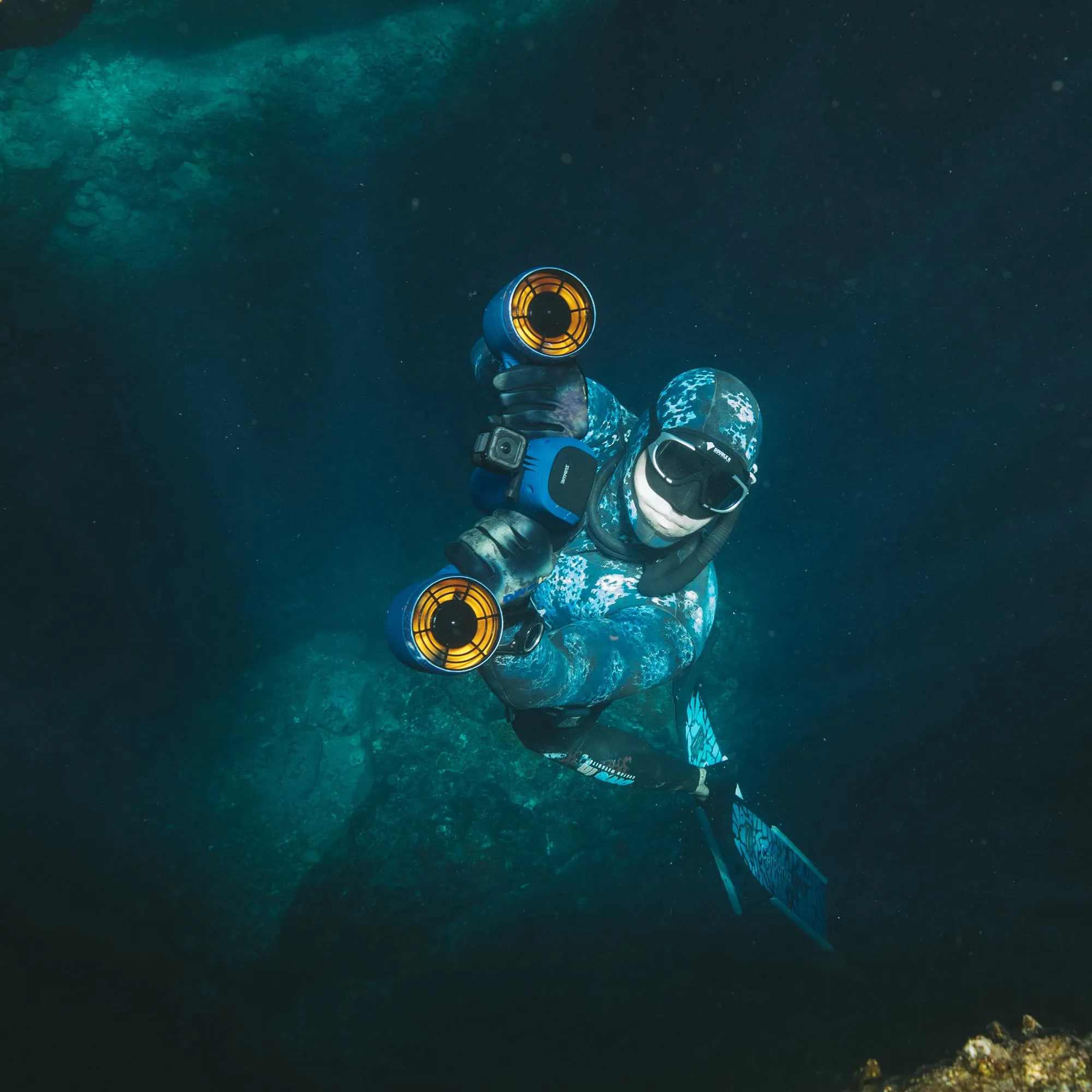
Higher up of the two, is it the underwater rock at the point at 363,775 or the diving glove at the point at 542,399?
the diving glove at the point at 542,399

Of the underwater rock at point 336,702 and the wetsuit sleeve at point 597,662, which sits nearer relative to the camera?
the wetsuit sleeve at point 597,662

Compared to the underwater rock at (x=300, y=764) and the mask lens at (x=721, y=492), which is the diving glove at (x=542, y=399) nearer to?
the mask lens at (x=721, y=492)

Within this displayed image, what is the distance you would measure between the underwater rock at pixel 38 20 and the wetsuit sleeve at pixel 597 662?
5209 millimetres

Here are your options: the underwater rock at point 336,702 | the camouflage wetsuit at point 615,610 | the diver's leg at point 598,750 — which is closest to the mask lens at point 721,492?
the camouflage wetsuit at point 615,610

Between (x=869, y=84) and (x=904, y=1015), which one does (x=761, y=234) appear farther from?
(x=904, y=1015)

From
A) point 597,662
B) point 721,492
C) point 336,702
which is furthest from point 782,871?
point 336,702

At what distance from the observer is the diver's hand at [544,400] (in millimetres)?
2184

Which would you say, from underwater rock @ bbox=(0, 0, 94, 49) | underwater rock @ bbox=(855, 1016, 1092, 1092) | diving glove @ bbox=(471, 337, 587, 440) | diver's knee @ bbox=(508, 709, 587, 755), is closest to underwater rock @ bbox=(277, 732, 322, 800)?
diver's knee @ bbox=(508, 709, 587, 755)

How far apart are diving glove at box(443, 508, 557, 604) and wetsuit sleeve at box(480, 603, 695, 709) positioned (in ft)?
0.87

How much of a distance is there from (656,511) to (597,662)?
2.48ft

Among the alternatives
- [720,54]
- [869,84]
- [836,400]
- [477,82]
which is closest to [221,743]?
[477,82]

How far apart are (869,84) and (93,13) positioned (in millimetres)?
5719

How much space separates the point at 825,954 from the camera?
14.8ft

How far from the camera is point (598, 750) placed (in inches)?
131
